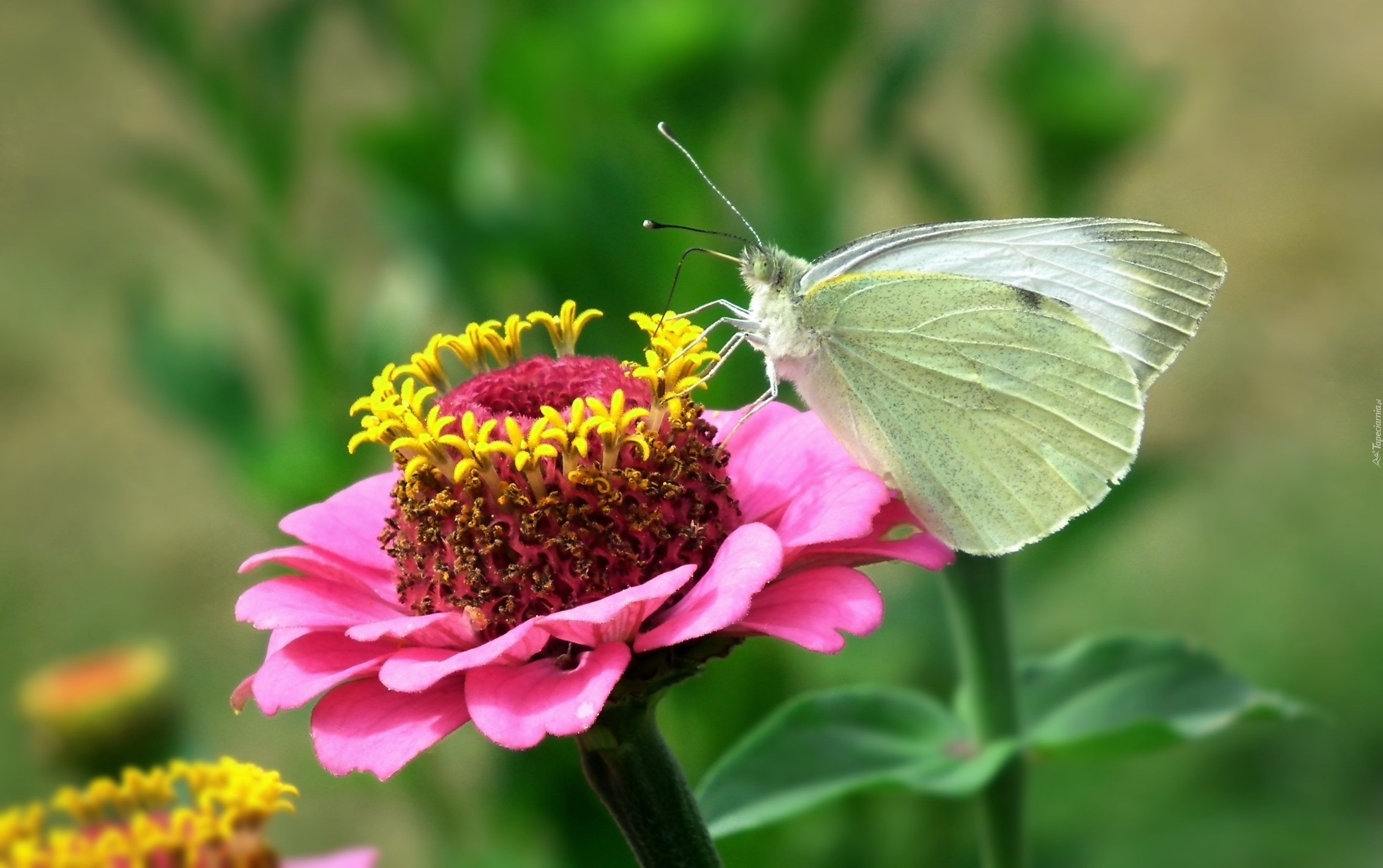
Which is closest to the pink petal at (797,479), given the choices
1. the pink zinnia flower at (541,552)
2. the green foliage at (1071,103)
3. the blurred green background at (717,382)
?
the pink zinnia flower at (541,552)

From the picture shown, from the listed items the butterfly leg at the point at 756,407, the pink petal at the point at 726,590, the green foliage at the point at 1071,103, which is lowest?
the pink petal at the point at 726,590

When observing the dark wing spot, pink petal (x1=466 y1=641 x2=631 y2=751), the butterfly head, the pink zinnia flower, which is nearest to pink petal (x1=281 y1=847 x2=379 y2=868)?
the pink zinnia flower

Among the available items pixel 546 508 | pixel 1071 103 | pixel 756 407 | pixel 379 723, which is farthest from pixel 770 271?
pixel 1071 103

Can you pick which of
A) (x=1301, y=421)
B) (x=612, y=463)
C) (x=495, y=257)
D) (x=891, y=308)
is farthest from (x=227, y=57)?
(x=1301, y=421)

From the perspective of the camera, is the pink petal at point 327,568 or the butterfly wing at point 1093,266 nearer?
the pink petal at point 327,568

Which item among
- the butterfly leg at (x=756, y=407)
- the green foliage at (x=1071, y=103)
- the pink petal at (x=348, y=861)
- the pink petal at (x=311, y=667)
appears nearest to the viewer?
the pink petal at (x=311, y=667)

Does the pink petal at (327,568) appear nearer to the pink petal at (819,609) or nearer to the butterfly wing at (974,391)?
the pink petal at (819,609)
